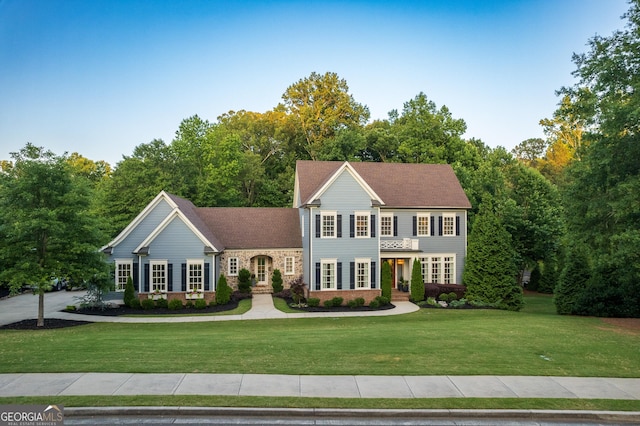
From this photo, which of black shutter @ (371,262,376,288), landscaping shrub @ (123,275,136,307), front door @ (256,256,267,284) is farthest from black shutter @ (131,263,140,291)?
black shutter @ (371,262,376,288)

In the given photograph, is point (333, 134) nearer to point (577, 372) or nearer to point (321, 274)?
point (321, 274)

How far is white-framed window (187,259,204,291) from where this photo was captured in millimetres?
27375

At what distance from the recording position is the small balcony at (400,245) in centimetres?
3078

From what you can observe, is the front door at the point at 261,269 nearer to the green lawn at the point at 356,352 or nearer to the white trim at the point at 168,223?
the white trim at the point at 168,223

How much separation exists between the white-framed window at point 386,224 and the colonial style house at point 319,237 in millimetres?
68

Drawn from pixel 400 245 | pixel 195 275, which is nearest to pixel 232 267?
pixel 195 275

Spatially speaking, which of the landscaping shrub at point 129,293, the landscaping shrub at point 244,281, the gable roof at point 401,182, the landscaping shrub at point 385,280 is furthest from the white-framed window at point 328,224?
the landscaping shrub at point 129,293

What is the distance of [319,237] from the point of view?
28.5m

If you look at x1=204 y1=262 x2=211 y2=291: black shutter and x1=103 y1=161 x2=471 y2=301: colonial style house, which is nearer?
x1=103 y1=161 x2=471 y2=301: colonial style house

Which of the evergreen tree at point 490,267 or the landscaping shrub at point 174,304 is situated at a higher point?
the evergreen tree at point 490,267

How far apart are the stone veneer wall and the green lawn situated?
13.2m

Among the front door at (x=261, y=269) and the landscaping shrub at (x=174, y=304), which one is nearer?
the landscaping shrub at (x=174, y=304)

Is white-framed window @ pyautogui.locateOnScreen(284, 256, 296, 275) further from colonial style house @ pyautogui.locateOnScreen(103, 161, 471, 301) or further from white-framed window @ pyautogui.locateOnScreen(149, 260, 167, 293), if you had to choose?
white-framed window @ pyautogui.locateOnScreen(149, 260, 167, 293)

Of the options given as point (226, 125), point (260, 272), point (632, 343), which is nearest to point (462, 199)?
point (260, 272)
